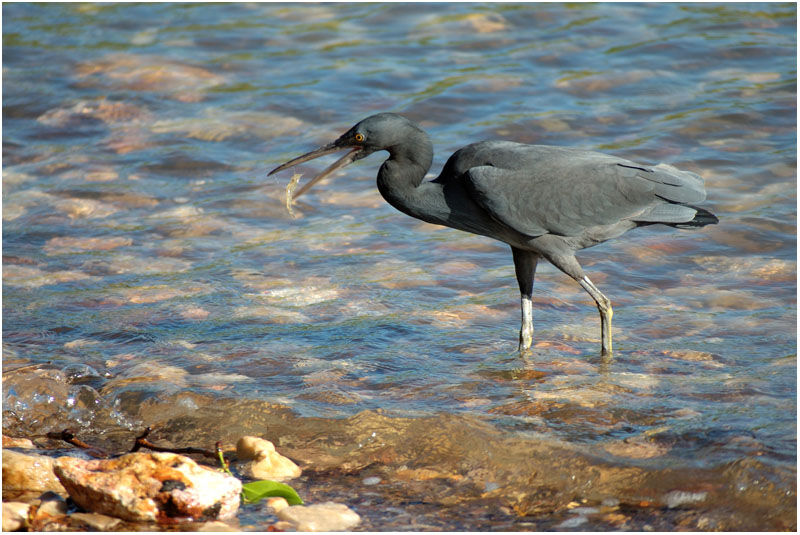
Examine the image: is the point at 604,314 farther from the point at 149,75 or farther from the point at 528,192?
the point at 149,75

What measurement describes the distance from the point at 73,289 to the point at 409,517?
3759 millimetres

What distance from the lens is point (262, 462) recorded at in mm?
4266

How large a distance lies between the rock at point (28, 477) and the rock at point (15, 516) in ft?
0.88

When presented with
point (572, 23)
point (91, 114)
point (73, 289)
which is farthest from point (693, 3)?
point (73, 289)

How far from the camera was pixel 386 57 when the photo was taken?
11805 mm

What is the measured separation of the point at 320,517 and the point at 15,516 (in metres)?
1.16

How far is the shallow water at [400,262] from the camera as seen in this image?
443cm

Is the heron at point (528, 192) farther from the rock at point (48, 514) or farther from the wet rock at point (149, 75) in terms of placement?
the wet rock at point (149, 75)

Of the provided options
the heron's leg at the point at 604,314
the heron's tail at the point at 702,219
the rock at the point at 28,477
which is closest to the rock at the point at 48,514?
the rock at the point at 28,477

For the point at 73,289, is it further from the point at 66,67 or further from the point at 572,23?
the point at 572,23

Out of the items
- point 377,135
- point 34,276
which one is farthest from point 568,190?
point 34,276

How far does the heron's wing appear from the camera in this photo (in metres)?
5.32

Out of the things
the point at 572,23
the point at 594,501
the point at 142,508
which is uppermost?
the point at 572,23

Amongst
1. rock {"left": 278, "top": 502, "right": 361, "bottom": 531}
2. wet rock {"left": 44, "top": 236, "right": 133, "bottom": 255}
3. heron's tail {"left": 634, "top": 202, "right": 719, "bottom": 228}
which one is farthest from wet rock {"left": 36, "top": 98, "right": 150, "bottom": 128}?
rock {"left": 278, "top": 502, "right": 361, "bottom": 531}
